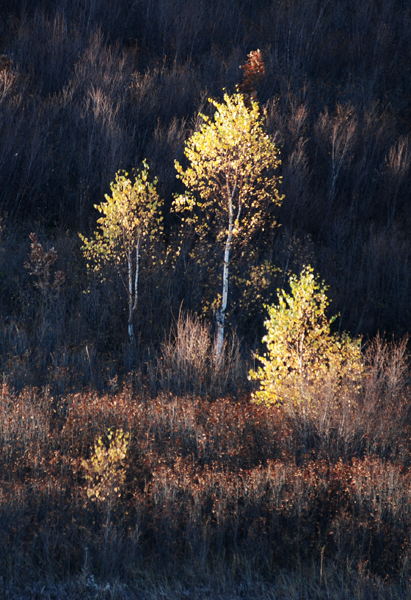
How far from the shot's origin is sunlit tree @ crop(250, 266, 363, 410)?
5.97 meters

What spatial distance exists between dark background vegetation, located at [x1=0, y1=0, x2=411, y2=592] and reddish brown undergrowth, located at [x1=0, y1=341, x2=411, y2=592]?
3 centimetres

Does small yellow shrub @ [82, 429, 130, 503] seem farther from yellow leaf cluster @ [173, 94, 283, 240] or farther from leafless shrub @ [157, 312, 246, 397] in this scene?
yellow leaf cluster @ [173, 94, 283, 240]

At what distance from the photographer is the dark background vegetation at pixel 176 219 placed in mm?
5047

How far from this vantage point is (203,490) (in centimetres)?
468

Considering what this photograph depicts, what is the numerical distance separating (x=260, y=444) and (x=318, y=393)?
3.19ft

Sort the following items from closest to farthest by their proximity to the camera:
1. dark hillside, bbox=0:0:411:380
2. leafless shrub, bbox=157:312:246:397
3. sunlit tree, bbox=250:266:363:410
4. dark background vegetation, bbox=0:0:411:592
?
dark background vegetation, bbox=0:0:411:592
sunlit tree, bbox=250:266:363:410
leafless shrub, bbox=157:312:246:397
dark hillside, bbox=0:0:411:380

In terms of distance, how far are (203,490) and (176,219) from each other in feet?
35.6

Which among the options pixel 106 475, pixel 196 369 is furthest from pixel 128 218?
pixel 106 475

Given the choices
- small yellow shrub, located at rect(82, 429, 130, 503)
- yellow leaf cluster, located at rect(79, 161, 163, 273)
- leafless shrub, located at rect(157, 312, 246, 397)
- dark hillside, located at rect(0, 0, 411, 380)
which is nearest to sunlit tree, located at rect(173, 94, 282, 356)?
leafless shrub, located at rect(157, 312, 246, 397)

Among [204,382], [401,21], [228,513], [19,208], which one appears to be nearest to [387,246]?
[204,382]

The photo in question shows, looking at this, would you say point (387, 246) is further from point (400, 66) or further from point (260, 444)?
point (400, 66)

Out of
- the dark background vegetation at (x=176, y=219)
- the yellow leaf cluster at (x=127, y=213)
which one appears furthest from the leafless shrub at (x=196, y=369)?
the yellow leaf cluster at (x=127, y=213)

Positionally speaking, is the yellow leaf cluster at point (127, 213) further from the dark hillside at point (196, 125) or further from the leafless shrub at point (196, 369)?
the leafless shrub at point (196, 369)

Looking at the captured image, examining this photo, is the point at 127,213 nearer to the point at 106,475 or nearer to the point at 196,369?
the point at 196,369
